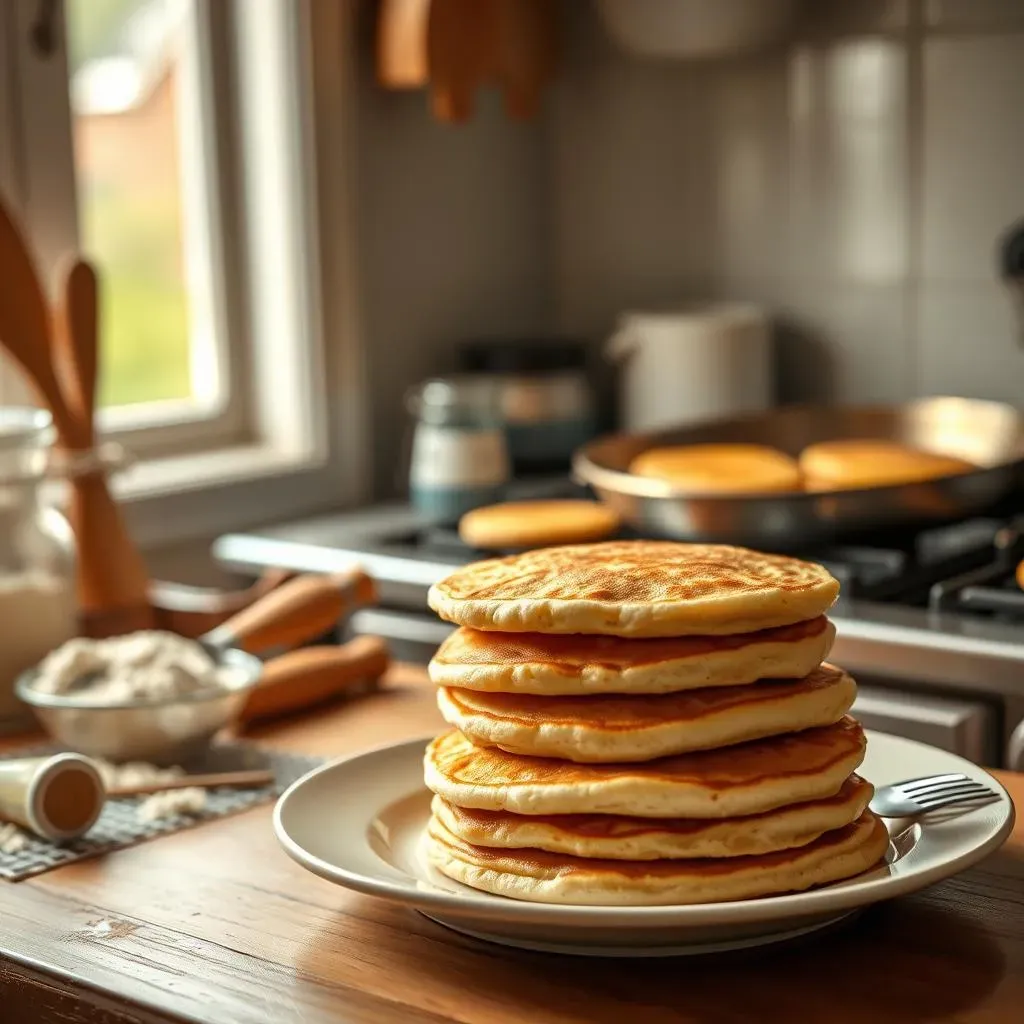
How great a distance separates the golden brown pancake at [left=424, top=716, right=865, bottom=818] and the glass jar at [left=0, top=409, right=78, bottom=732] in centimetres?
62

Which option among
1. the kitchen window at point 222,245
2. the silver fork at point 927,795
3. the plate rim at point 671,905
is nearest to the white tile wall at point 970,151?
the kitchen window at point 222,245

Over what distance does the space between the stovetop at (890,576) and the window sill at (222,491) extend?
42mm

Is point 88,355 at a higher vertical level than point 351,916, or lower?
higher

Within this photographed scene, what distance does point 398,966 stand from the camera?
2.53 feet

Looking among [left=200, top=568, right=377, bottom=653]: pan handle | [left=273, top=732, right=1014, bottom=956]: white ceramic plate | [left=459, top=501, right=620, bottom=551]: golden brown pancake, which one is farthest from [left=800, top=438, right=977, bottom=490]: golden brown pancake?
[left=273, top=732, right=1014, bottom=956]: white ceramic plate

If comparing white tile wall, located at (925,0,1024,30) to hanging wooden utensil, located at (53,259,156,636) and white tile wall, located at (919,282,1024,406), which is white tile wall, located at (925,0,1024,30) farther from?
hanging wooden utensil, located at (53,259,156,636)

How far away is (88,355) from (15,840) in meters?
0.52

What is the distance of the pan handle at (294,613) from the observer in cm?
133

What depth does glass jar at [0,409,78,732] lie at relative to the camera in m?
1.28

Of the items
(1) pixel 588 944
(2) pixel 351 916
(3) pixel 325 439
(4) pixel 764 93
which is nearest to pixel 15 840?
(2) pixel 351 916

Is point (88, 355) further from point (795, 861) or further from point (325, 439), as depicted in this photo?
point (795, 861)

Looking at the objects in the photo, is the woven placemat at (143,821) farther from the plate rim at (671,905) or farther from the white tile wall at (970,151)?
the white tile wall at (970,151)

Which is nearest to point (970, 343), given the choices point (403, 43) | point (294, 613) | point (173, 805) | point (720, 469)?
point (720, 469)

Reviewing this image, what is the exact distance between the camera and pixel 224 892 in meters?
0.89
